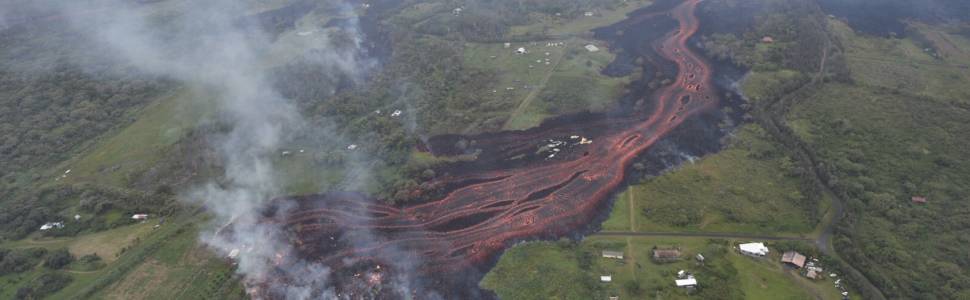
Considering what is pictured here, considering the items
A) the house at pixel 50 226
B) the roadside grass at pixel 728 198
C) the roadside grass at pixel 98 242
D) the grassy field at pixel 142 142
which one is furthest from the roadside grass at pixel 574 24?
the house at pixel 50 226

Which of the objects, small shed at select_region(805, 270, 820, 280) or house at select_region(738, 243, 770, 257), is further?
house at select_region(738, 243, 770, 257)

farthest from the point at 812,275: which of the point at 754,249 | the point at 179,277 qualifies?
the point at 179,277

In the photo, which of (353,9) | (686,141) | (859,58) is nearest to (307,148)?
(686,141)

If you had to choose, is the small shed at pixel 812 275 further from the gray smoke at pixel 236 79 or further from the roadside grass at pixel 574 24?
the roadside grass at pixel 574 24

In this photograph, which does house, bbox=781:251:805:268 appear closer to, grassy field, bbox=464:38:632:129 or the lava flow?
the lava flow

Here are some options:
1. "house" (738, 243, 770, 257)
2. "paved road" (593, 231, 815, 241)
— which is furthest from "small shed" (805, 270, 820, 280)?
"paved road" (593, 231, 815, 241)

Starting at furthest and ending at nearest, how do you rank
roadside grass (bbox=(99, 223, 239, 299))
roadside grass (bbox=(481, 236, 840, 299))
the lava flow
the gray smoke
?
the gray smoke
the lava flow
roadside grass (bbox=(99, 223, 239, 299))
roadside grass (bbox=(481, 236, 840, 299))
